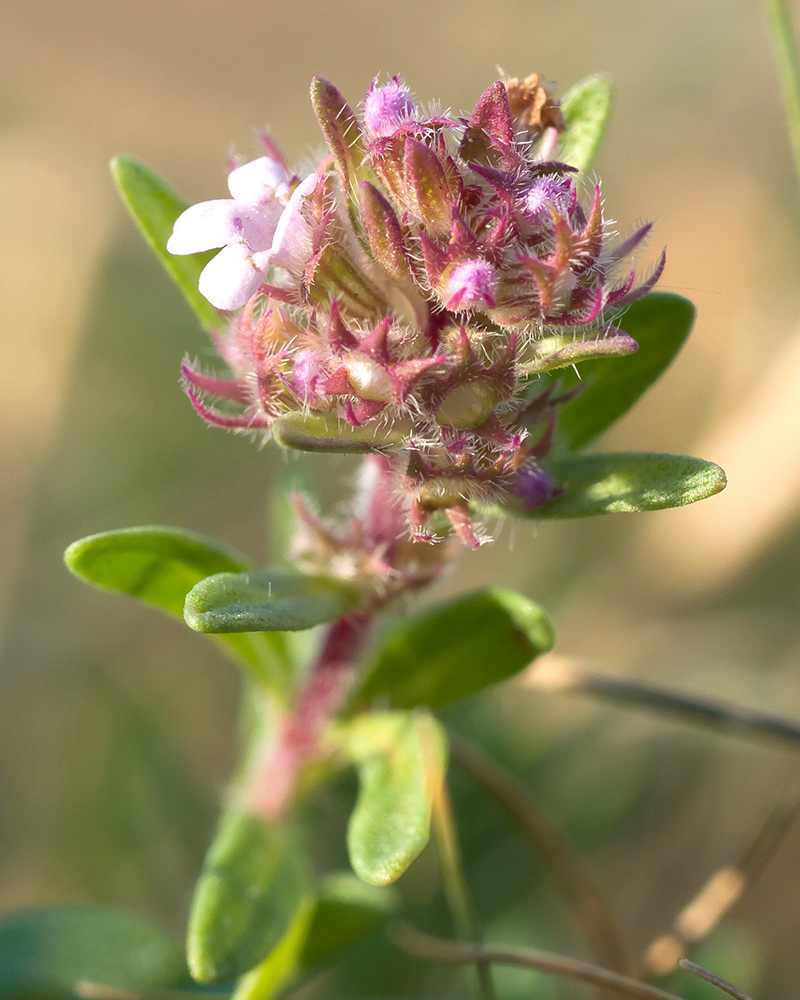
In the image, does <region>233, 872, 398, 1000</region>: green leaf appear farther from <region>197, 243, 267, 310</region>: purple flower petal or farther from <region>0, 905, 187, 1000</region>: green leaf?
<region>197, 243, 267, 310</region>: purple flower petal

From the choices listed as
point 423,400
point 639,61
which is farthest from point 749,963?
point 639,61

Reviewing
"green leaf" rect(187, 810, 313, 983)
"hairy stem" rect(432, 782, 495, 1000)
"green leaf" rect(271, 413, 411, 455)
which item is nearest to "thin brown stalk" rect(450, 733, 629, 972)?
"hairy stem" rect(432, 782, 495, 1000)

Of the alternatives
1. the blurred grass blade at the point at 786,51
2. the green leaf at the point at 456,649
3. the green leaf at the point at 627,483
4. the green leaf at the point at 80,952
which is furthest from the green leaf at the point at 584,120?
the green leaf at the point at 80,952

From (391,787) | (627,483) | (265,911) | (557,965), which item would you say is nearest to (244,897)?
(265,911)

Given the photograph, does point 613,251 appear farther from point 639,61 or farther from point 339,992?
point 639,61

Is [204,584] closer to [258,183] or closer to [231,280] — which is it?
[231,280]
